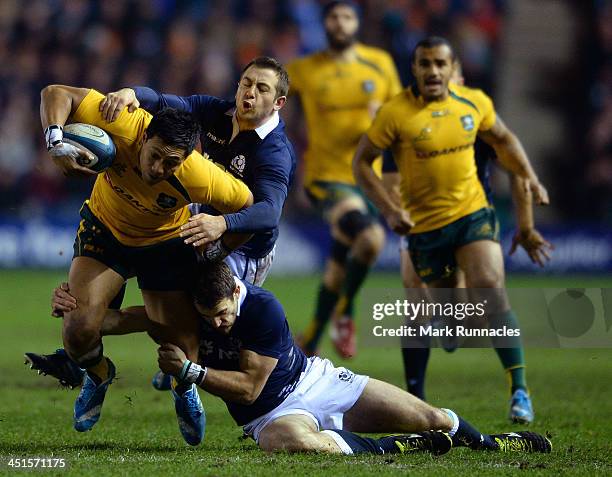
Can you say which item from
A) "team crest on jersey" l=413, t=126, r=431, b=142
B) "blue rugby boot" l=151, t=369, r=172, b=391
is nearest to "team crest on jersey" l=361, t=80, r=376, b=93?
"team crest on jersey" l=413, t=126, r=431, b=142

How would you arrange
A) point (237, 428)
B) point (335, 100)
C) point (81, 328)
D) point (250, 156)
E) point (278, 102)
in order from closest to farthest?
point (81, 328)
point (250, 156)
point (278, 102)
point (237, 428)
point (335, 100)

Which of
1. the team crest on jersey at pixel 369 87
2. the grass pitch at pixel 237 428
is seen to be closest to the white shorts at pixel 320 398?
the grass pitch at pixel 237 428

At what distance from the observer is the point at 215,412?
8.43m

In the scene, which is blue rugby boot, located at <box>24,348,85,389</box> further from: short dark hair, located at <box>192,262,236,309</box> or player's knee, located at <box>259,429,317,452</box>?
player's knee, located at <box>259,429,317,452</box>

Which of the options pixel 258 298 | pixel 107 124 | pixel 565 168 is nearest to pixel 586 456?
pixel 258 298

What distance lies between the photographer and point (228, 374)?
6.25 meters

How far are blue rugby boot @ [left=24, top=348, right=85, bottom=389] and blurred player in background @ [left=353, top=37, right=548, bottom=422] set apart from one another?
2441mm

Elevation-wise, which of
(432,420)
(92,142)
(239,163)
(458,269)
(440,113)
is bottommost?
(432,420)

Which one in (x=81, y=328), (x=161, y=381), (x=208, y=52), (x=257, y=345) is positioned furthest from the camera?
(x=208, y=52)

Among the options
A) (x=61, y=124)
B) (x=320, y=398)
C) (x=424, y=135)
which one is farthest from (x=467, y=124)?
(x=61, y=124)

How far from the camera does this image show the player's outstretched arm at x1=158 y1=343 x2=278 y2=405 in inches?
240

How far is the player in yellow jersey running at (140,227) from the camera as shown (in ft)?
21.0

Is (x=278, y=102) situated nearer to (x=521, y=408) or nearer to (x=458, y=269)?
(x=458, y=269)

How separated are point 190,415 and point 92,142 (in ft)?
5.15
